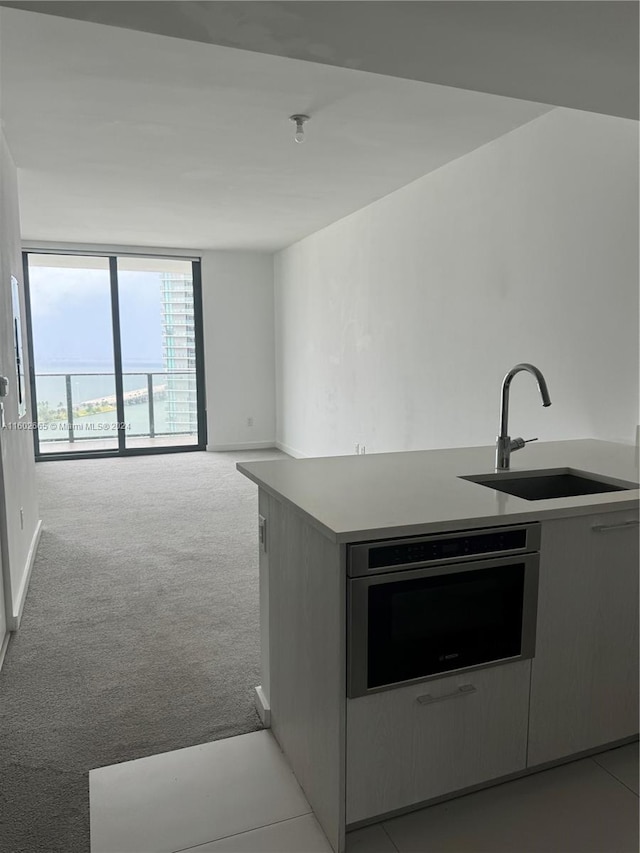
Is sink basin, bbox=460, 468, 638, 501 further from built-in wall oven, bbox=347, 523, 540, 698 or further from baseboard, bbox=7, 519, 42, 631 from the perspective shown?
baseboard, bbox=7, 519, 42, 631

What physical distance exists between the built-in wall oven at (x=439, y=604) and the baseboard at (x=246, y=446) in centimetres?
654

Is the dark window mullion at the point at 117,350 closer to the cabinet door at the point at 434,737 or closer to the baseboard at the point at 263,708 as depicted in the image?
the baseboard at the point at 263,708

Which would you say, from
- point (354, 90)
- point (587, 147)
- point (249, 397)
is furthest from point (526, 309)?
point (249, 397)

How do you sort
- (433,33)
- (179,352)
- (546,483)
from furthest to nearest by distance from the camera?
(179,352) < (546,483) < (433,33)

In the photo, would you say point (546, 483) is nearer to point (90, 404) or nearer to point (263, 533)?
point (263, 533)

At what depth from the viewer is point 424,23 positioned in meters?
1.63

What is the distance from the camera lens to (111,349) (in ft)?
24.6

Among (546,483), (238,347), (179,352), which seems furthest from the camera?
(179,352)

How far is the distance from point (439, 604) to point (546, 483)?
0.92 m

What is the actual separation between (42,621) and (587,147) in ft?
11.5

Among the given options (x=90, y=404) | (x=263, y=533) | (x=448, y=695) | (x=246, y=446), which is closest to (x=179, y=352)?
(x=90, y=404)

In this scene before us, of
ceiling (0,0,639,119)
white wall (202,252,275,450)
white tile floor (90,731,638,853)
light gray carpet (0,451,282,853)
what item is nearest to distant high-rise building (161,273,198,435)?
white wall (202,252,275,450)

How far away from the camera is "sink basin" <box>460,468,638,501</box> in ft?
7.09

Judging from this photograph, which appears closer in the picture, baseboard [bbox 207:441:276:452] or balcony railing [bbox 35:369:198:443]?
balcony railing [bbox 35:369:198:443]
